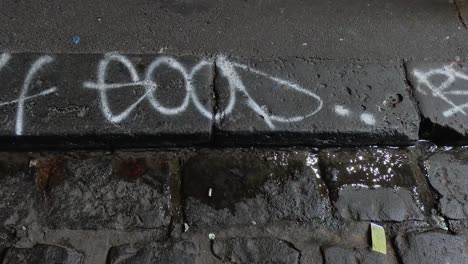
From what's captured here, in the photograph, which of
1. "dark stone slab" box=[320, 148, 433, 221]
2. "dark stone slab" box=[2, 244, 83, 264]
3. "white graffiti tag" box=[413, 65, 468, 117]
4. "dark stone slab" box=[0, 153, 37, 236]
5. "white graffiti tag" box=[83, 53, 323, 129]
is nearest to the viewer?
"dark stone slab" box=[2, 244, 83, 264]

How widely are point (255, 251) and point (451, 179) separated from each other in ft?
3.30

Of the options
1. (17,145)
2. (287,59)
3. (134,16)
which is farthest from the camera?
(134,16)

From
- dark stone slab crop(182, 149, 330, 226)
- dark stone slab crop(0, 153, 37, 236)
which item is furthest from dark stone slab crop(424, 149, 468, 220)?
dark stone slab crop(0, 153, 37, 236)

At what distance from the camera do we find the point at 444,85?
8.30 ft

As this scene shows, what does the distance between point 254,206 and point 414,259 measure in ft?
2.27

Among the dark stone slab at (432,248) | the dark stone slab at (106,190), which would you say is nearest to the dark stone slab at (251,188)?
the dark stone slab at (106,190)

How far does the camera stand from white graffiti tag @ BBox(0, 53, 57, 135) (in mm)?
2201

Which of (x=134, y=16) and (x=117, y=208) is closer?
(x=117, y=208)

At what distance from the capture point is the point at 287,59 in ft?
8.50

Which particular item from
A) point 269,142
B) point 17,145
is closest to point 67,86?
point 17,145

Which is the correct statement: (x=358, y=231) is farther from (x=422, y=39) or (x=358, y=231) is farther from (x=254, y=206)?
(x=422, y=39)

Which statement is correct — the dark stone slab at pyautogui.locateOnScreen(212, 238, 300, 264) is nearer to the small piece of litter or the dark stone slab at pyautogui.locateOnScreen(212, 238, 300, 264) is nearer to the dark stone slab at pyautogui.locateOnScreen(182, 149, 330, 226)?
the dark stone slab at pyautogui.locateOnScreen(182, 149, 330, 226)

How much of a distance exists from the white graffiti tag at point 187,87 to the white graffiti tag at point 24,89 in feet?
0.82

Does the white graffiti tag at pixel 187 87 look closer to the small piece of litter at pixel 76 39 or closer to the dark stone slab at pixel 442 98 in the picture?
the small piece of litter at pixel 76 39
